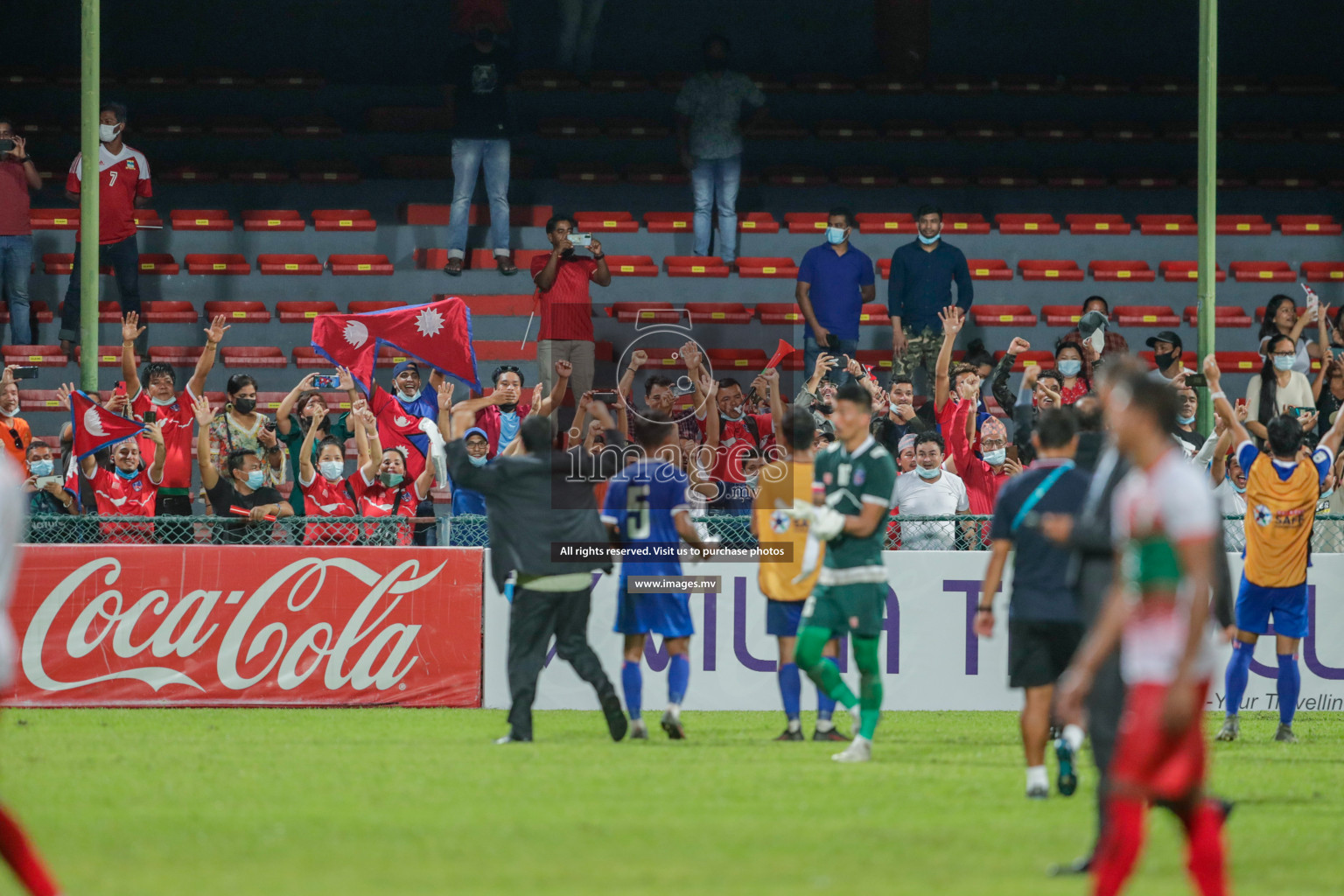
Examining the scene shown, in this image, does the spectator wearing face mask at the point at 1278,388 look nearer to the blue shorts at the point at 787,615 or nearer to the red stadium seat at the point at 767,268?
the red stadium seat at the point at 767,268

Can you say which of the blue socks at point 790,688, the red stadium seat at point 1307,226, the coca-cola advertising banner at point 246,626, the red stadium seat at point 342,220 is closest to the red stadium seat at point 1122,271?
the red stadium seat at point 1307,226

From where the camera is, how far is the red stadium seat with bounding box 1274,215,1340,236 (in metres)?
20.2

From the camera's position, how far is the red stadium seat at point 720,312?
1831 centimetres

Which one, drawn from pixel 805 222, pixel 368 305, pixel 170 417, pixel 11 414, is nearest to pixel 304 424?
pixel 170 417

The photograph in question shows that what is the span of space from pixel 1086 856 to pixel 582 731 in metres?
5.28

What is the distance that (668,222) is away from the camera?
2031cm

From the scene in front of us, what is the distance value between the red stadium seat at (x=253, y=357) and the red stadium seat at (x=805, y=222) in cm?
653

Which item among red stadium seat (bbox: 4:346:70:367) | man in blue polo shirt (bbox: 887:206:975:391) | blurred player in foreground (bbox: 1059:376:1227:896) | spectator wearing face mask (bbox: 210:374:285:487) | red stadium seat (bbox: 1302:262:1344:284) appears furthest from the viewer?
red stadium seat (bbox: 1302:262:1344:284)

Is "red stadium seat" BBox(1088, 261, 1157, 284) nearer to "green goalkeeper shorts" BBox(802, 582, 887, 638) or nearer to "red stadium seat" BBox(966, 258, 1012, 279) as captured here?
"red stadium seat" BBox(966, 258, 1012, 279)

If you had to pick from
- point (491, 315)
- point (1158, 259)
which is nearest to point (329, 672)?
point (491, 315)

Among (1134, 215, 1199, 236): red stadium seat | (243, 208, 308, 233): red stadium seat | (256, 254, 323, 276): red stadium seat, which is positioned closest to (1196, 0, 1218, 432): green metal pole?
(1134, 215, 1199, 236): red stadium seat

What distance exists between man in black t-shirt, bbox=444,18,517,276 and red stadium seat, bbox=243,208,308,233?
101 inches

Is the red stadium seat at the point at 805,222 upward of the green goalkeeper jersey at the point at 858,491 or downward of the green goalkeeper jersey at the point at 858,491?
upward

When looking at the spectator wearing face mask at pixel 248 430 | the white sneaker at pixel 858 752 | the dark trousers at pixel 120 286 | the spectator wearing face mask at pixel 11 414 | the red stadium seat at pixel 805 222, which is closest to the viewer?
the white sneaker at pixel 858 752
